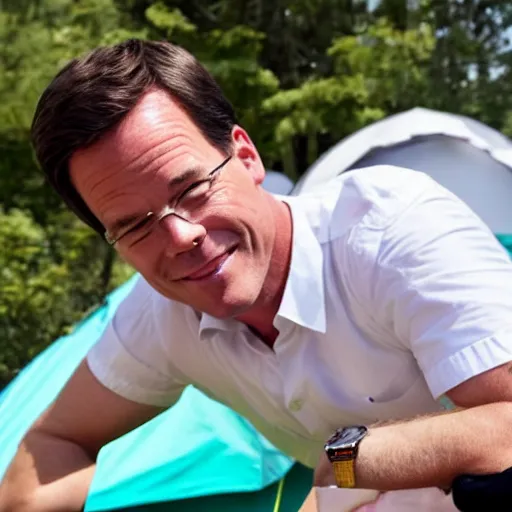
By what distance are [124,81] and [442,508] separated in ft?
1.86

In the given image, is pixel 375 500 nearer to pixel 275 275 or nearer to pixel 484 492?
pixel 484 492

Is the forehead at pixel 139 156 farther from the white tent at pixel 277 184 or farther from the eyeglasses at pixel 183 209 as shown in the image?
the white tent at pixel 277 184

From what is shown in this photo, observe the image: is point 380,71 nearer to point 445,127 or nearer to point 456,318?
point 445,127

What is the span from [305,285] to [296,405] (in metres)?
0.16

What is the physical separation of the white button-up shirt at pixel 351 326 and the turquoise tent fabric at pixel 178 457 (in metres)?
0.42

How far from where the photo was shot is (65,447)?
42.1 inches

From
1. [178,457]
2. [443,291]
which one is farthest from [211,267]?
[178,457]

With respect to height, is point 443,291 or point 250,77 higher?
point 443,291

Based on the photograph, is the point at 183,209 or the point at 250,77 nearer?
the point at 183,209

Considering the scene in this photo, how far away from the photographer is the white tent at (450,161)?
2.29 metres

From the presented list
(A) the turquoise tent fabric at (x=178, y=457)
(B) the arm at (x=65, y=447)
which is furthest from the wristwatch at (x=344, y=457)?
(A) the turquoise tent fabric at (x=178, y=457)

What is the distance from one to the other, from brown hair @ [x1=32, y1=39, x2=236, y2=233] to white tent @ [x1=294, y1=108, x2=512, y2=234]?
1.41 meters

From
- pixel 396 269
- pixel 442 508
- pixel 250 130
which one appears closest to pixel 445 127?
pixel 250 130

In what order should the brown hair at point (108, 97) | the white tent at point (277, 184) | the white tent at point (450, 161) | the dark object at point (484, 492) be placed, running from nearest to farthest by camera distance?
the dark object at point (484, 492), the brown hair at point (108, 97), the white tent at point (450, 161), the white tent at point (277, 184)
